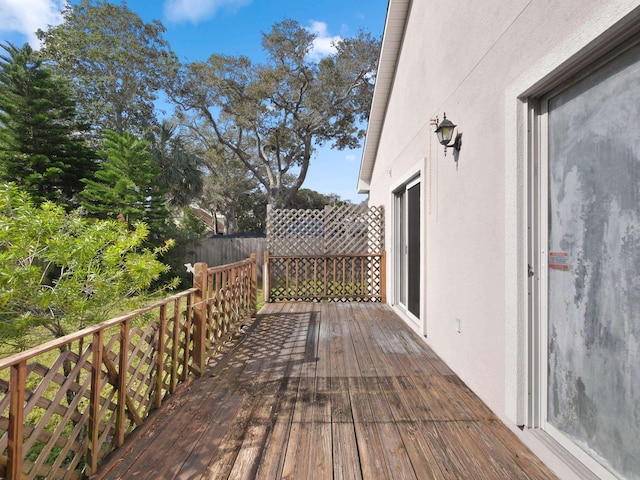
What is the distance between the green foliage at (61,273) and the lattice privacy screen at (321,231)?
374 centimetres

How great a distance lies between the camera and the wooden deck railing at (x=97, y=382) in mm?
1225

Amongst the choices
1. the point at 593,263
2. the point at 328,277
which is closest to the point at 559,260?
the point at 593,263

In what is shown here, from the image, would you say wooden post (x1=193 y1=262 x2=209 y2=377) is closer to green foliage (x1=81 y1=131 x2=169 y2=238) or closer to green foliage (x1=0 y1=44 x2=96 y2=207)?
green foliage (x1=81 y1=131 x2=169 y2=238)

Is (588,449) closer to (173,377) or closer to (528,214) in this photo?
(528,214)

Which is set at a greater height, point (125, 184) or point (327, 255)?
point (125, 184)

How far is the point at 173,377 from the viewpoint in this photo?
245 cm

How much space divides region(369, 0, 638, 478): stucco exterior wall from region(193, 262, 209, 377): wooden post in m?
2.31

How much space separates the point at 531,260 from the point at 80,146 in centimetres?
1294

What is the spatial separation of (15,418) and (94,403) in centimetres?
46

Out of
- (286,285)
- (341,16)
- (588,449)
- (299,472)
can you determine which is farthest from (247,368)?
(341,16)

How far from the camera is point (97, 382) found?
65.0 inches

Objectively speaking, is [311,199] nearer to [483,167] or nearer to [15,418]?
[483,167]

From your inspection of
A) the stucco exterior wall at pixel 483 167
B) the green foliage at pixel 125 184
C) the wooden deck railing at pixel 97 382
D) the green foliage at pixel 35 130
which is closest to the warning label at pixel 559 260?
the stucco exterior wall at pixel 483 167

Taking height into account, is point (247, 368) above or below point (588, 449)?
below
